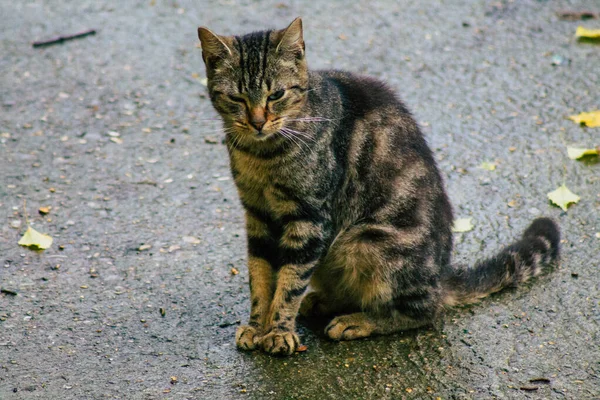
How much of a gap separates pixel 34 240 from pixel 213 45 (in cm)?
168

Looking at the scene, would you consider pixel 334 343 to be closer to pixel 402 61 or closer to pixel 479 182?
pixel 479 182

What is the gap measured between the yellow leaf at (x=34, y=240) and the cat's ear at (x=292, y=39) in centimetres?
184

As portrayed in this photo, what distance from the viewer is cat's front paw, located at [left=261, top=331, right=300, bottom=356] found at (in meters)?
3.68

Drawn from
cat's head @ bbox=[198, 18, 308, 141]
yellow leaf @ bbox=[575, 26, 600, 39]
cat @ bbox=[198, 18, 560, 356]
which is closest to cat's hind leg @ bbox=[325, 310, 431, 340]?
cat @ bbox=[198, 18, 560, 356]

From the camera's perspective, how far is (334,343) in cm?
383

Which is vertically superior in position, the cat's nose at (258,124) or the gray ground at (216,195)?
the cat's nose at (258,124)

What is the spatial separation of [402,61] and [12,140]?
121 inches

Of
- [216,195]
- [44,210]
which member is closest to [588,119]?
[216,195]

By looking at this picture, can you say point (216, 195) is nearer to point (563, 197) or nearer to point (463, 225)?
point (463, 225)

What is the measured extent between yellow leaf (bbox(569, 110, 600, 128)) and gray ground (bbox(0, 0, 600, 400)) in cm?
7

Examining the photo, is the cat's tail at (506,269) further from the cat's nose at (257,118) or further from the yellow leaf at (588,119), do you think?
the yellow leaf at (588,119)

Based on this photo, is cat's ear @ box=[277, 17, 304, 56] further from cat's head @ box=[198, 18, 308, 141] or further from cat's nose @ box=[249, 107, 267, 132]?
cat's nose @ box=[249, 107, 267, 132]

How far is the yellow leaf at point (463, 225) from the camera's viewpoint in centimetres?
464

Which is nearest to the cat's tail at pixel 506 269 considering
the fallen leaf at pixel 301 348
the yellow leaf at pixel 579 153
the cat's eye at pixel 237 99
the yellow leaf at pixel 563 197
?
the yellow leaf at pixel 563 197
